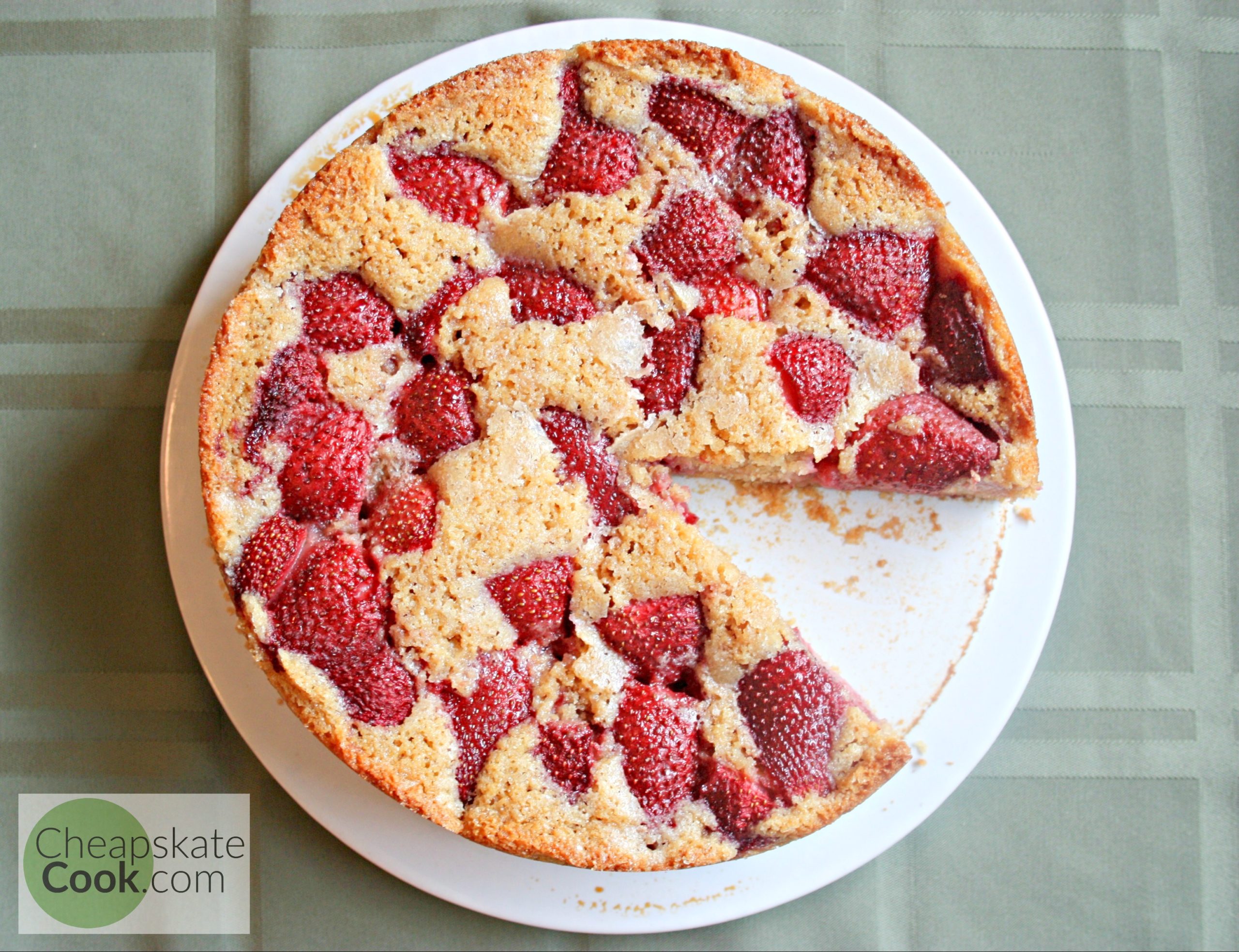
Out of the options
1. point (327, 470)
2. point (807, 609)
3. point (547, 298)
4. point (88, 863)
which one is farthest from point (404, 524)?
point (88, 863)

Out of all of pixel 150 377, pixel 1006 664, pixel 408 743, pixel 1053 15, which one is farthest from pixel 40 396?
pixel 1053 15

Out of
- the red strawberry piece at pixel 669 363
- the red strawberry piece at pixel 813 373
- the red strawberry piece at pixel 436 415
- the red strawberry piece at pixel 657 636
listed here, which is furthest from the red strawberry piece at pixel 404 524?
the red strawberry piece at pixel 813 373

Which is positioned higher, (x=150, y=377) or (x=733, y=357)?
(x=150, y=377)

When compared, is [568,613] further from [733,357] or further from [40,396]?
[40,396]

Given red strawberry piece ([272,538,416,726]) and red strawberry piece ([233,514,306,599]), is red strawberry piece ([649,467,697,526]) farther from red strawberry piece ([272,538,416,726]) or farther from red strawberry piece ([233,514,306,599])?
red strawberry piece ([233,514,306,599])

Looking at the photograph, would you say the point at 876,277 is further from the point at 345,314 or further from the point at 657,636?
the point at 345,314

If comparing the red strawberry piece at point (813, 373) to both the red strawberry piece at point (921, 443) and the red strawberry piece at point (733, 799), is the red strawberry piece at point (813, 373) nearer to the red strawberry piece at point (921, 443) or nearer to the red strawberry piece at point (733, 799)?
the red strawberry piece at point (921, 443)
